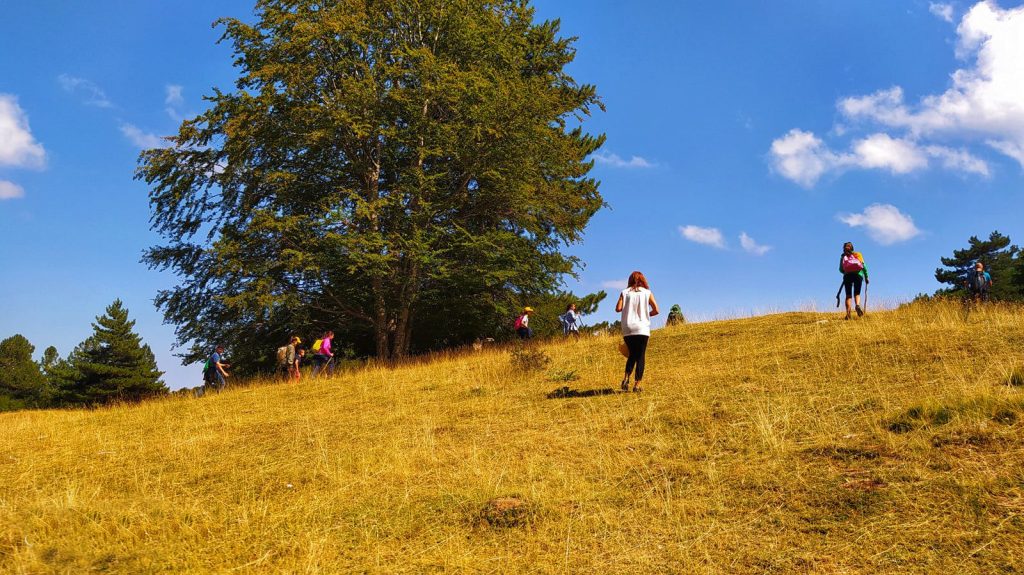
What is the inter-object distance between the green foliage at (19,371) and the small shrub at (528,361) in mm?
54865

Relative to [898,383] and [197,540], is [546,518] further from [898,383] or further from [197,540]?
[898,383]

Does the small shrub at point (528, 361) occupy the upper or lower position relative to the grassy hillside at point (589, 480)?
upper

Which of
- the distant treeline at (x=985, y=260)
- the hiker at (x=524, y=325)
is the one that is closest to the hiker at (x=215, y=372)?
the hiker at (x=524, y=325)

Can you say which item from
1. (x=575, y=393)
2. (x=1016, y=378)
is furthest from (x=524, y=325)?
(x=1016, y=378)

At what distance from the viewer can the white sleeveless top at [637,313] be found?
9316mm

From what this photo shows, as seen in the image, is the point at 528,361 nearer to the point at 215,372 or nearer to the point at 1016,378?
the point at 1016,378

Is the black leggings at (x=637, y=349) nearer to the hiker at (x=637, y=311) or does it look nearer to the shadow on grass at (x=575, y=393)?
the hiker at (x=637, y=311)

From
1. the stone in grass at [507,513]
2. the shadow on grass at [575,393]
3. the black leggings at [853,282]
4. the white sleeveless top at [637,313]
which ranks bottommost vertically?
the stone in grass at [507,513]

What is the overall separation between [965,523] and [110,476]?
29.5 feet

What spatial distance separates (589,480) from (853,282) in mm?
11406

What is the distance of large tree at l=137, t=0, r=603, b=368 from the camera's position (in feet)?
61.7

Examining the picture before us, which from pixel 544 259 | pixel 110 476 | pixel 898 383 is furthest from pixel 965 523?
pixel 544 259

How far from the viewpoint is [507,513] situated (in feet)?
16.8

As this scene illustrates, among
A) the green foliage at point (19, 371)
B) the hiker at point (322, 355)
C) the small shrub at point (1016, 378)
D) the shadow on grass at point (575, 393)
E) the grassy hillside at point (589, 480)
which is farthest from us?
the green foliage at point (19, 371)
